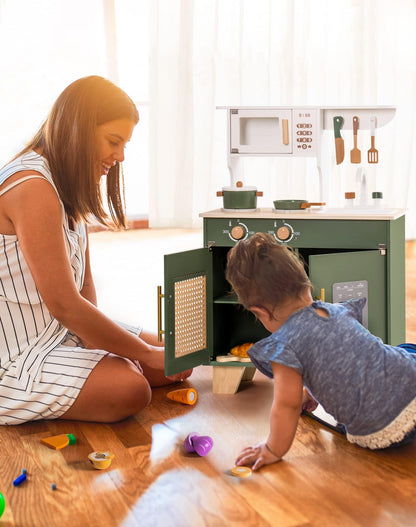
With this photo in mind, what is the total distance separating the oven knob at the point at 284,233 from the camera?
6.98 feet

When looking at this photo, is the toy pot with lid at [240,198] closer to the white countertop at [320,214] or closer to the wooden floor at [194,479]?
the white countertop at [320,214]

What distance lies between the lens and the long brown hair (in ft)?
6.09

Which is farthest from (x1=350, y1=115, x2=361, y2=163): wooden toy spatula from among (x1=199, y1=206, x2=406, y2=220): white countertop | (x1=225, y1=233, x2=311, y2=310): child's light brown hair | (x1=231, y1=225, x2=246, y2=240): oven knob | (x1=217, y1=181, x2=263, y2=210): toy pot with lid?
(x1=225, y1=233, x2=311, y2=310): child's light brown hair

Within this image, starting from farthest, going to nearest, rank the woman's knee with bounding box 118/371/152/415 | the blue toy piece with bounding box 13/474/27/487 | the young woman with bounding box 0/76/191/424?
the woman's knee with bounding box 118/371/152/415
the young woman with bounding box 0/76/191/424
the blue toy piece with bounding box 13/474/27/487

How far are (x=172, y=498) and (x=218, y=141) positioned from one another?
13.9 feet

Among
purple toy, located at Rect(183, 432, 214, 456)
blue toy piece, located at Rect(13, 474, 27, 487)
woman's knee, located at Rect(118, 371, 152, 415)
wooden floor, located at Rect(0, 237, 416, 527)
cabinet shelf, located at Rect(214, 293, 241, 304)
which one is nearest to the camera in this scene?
wooden floor, located at Rect(0, 237, 416, 527)

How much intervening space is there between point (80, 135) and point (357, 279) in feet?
2.80

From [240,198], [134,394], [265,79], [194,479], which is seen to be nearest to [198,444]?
[194,479]

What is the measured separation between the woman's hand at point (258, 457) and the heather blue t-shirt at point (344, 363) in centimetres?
18

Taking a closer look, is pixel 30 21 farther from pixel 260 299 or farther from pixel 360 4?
pixel 260 299

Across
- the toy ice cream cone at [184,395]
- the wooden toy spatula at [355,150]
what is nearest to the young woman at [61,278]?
the toy ice cream cone at [184,395]

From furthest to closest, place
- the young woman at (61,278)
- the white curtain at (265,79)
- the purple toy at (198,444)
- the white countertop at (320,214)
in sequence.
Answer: the white curtain at (265,79) → the white countertop at (320,214) → the young woman at (61,278) → the purple toy at (198,444)

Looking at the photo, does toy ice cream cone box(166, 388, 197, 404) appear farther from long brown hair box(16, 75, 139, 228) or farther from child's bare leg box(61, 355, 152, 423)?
long brown hair box(16, 75, 139, 228)

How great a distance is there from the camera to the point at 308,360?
1.62 m
